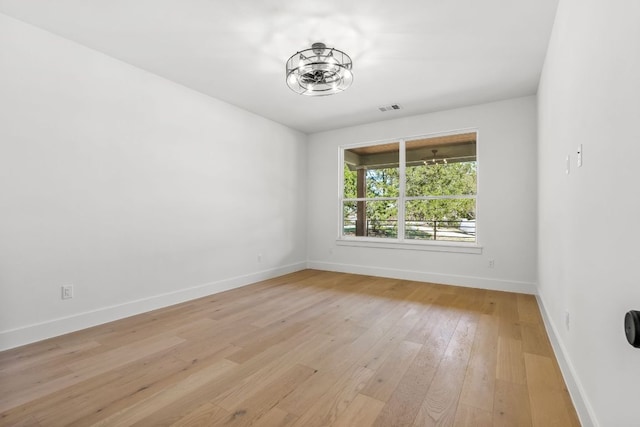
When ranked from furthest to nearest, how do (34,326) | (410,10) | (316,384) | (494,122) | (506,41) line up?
(494,122) < (506,41) < (34,326) < (410,10) < (316,384)

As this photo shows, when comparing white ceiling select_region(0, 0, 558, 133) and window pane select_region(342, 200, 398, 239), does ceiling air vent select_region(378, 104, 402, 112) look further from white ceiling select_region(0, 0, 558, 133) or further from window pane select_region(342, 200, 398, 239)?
window pane select_region(342, 200, 398, 239)

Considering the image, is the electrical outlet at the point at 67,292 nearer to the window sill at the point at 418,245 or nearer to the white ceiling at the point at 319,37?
the white ceiling at the point at 319,37

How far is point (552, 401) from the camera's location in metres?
1.68

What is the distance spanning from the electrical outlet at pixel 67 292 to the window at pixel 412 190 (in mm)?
3855

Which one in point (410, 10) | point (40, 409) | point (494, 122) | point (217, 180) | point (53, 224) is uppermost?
point (410, 10)

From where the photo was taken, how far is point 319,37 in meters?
2.64

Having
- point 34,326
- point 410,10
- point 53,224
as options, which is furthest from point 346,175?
point 34,326

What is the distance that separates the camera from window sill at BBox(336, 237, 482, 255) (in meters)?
4.32

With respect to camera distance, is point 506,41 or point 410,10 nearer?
point 410,10

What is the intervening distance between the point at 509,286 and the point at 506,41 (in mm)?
2951

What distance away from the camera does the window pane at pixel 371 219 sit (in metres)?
5.11

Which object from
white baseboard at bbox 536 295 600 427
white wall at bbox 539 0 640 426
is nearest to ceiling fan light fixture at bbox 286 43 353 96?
white wall at bbox 539 0 640 426

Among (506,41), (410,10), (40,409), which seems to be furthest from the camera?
(506,41)

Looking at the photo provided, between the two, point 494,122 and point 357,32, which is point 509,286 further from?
point 357,32
